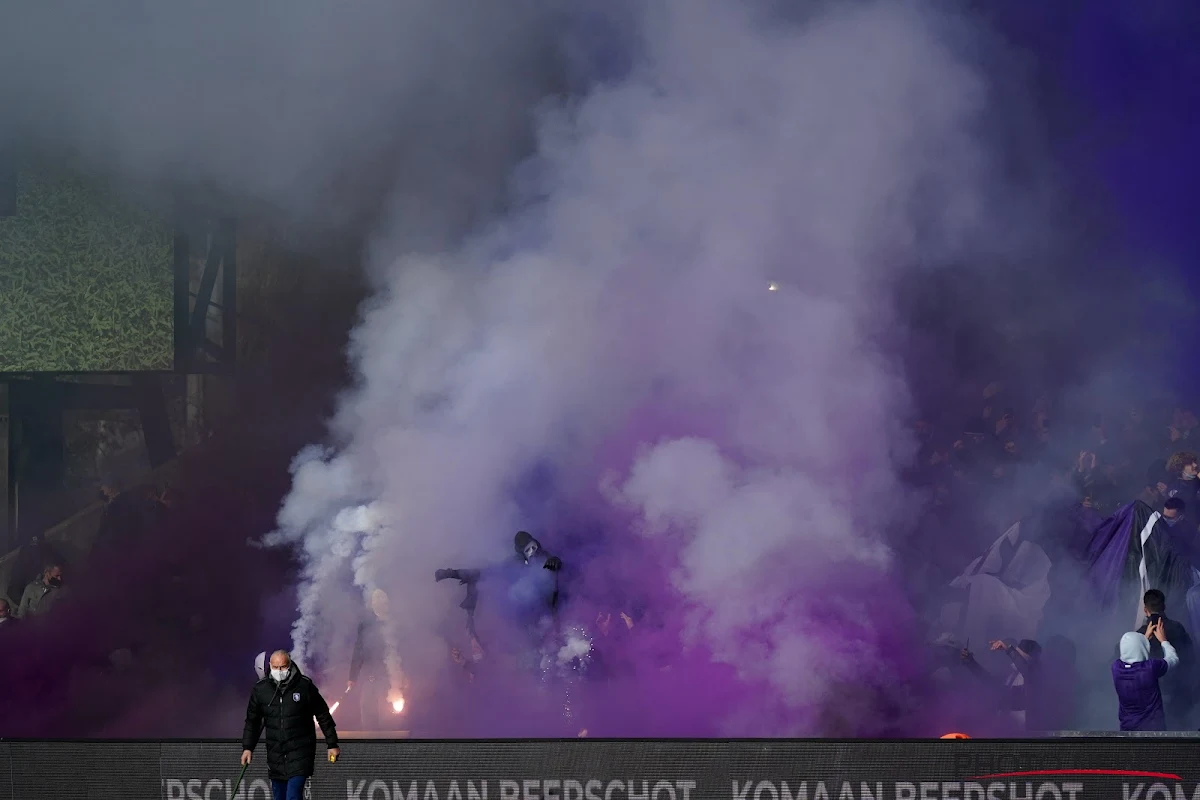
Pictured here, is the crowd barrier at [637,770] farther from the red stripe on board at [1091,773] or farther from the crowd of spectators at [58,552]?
the crowd of spectators at [58,552]

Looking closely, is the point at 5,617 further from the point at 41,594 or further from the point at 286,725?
the point at 286,725

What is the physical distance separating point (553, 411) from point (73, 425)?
13.7 ft

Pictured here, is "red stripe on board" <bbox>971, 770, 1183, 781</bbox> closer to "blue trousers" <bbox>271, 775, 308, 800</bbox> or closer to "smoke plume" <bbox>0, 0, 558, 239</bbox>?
"blue trousers" <bbox>271, 775, 308, 800</bbox>

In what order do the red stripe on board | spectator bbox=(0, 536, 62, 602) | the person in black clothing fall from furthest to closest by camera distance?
spectator bbox=(0, 536, 62, 602)
the person in black clothing
the red stripe on board

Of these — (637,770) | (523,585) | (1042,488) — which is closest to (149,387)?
(523,585)

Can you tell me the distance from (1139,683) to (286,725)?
4.70 m

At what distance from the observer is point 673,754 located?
742 cm

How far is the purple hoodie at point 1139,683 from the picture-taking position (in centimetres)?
812

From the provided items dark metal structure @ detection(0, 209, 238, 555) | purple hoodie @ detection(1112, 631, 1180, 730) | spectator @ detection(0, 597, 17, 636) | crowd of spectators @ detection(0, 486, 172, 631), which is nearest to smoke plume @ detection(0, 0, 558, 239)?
dark metal structure @ detection(0, 209, 238, 555)

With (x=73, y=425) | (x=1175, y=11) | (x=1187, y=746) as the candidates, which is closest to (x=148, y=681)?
(x=73, y=425)

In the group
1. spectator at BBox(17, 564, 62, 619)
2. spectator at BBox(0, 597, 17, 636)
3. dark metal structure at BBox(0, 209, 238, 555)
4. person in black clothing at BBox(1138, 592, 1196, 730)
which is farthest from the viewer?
dark metal structure at BBox(0, 209, 238, 555)

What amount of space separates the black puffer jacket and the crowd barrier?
1.05ft

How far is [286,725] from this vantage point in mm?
7262

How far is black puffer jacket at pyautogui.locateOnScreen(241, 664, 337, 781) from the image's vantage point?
7.26 meters
